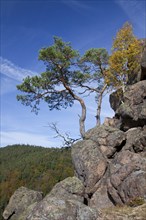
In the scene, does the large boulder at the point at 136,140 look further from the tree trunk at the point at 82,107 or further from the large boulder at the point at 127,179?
the tree trunk at the point at 82,107

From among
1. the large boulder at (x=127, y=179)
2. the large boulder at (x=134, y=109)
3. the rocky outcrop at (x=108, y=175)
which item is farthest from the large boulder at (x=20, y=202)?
the large boulder at (x=134, y=109)

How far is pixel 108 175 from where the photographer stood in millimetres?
23281

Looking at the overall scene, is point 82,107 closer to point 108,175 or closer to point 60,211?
point 108,175

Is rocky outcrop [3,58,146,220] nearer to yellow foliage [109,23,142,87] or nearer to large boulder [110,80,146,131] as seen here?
large boulder [110,80,146,131]

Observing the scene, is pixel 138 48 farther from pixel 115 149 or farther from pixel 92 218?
pixel 92 218

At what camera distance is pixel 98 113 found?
111ft

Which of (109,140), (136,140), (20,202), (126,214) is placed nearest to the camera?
(126,214)

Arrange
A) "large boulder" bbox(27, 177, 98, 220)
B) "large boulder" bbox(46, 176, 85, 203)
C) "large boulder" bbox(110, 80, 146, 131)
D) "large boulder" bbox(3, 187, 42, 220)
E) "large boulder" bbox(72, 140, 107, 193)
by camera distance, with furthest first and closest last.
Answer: "large boulder" bbox(3, 187, 42, 220) → "large boulder" bbox(110, 80, 146, 131) → "large boulder" bbox(46, 176, 85, 203) → "large boulder" bbox(72, 140, 107, 193) → "large boulder" bbox(27, 177, 98, 220)

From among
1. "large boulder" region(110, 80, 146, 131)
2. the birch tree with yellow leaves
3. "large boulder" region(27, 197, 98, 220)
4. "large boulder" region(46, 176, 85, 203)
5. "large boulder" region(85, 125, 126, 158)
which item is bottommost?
"large boulder" region(27, 197, 98, 220)

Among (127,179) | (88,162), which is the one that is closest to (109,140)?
(88,162)

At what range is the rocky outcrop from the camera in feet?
44.7

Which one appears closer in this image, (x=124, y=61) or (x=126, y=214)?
(x=126, y=214)

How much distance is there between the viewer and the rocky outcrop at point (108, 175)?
44.7ft

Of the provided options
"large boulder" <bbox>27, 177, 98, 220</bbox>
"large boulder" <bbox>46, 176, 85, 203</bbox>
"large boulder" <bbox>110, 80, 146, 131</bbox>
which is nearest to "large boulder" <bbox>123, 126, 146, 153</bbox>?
"large boulder" <bbox>110, 80, 146, 131</bbox>
